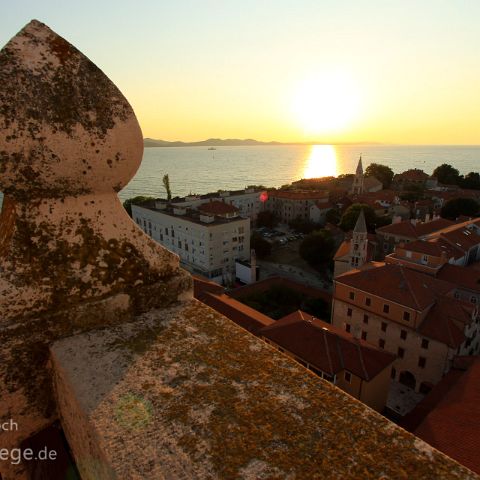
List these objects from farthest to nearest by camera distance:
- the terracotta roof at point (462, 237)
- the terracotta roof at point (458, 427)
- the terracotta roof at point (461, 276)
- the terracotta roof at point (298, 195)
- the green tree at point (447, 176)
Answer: the green tree at point (447, 176)
the terracotta roof at point (298, 195)
the terracotta roof at point (462, 237)
the terracotta roof at point (461, 276)
the terracotta roof at point (458, 427)

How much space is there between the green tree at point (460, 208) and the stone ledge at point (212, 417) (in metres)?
70.0

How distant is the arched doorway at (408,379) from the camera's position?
23436 millimetres

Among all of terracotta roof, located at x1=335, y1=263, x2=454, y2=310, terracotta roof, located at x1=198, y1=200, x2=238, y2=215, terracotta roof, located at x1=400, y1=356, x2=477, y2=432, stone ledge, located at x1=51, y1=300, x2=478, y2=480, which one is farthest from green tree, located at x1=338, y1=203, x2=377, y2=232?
stone ledge, located at x1=51, y1=300, x2=478, y2=480

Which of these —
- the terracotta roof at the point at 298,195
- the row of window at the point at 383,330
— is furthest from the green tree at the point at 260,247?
the terracotta roof at the point at 298,195

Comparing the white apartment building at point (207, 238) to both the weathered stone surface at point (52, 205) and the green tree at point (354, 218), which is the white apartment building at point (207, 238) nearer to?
the green tree at point (354, 218)

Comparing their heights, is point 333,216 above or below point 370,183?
below

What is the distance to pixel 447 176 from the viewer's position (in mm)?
95250

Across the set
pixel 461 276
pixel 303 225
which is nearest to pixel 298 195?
pixel 303 225

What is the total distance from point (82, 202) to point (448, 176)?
110m

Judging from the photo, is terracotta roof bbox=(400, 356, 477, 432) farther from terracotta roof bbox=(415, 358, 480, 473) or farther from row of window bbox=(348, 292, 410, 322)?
row of window bbox=(348, 292, 410, 322)

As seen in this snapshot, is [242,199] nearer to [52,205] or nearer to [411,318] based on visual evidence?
[411,318]

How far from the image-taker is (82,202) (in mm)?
2504

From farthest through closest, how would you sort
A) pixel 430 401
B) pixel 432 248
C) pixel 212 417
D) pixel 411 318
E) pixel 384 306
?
pixel 432 248 → pixel 384 306 → pixel 411 318 → pixel 430 401 → pixel 212 417

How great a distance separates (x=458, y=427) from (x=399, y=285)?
45.2 feet
